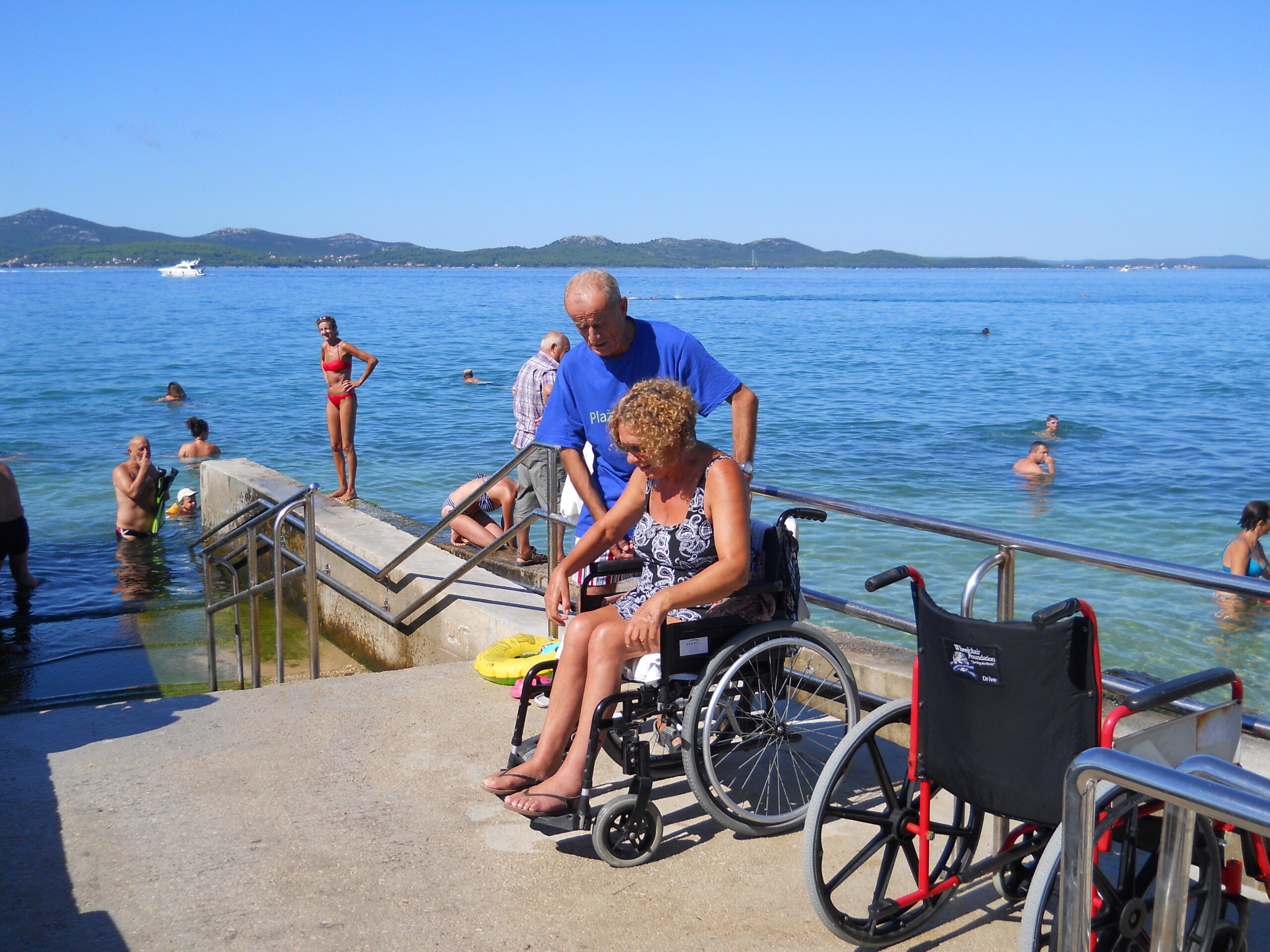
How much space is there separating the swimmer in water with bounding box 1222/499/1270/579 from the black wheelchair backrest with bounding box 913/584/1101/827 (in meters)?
7.61

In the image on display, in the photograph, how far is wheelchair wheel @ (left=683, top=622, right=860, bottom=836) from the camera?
10.2ft

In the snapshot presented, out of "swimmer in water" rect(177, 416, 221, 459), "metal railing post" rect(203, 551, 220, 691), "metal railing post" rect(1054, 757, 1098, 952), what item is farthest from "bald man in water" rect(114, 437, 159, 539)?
"metal railing post" rect(1054, 757, 1098, 952)

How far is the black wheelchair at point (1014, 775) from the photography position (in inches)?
84.0

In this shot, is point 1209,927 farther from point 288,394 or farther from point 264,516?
point 288,394

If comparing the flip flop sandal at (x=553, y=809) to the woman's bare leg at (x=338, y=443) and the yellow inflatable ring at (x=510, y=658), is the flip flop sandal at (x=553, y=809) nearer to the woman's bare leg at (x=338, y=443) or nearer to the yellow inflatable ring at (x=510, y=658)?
the yellow inflatable ring at (x=510, y=658)

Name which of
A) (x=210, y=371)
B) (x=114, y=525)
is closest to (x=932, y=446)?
(x=114, y=525)

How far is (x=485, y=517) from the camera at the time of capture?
8438 millimetres

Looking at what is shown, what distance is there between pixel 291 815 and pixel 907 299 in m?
102

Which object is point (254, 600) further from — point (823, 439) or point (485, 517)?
point (823, 439)

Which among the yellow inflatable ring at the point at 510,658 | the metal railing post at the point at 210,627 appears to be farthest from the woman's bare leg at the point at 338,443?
the yellow inflatable ring at the point at 510,658

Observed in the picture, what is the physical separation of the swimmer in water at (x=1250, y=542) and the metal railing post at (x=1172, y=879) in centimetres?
839

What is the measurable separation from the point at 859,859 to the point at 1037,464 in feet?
49.6

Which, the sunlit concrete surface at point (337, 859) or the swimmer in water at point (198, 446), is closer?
the sunlit concrete surface at point (337, 859)

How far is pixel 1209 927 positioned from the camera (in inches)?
86.3
